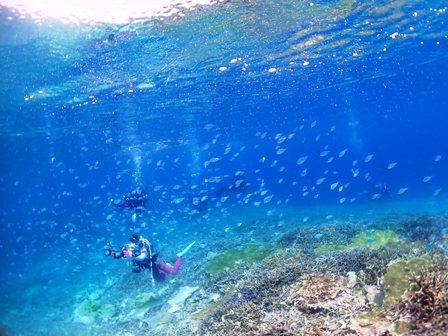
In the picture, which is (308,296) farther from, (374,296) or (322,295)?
(374,296)

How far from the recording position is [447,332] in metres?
3.59

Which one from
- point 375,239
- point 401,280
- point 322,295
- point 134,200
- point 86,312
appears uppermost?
point 134,200

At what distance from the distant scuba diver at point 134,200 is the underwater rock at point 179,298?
429cm

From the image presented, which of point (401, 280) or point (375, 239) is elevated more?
point (401, 280)

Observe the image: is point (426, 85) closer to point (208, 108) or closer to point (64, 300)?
point (208, 108)

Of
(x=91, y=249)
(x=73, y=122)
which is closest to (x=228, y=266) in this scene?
(x=91, y=249)

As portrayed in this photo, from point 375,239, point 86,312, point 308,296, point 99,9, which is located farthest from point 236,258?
point 99,9

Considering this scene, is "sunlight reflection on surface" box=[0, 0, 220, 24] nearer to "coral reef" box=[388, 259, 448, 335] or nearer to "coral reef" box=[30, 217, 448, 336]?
"coral reef" box=[30, 217, 448, 336]

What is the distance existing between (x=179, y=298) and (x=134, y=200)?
513 cm

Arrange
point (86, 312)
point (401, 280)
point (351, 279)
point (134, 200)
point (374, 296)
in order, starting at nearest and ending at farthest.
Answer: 1. point (401, 280)
2. point (374, 296)
3. point (351, 279)
4. point (86, 312)
5. point (134, 200)

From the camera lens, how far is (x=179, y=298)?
37.2 ft

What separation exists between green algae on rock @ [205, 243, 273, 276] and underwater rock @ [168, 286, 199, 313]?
0.94 m

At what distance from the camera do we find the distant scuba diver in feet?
47.3

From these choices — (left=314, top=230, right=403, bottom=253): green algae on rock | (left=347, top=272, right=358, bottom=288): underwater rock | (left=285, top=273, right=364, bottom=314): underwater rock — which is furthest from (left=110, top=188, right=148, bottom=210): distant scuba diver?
(left=347, top=272, right=358, bottom=288): underwater rock
